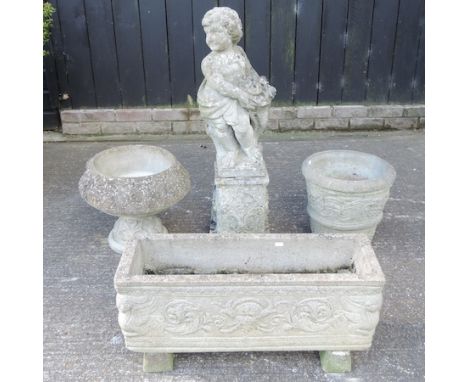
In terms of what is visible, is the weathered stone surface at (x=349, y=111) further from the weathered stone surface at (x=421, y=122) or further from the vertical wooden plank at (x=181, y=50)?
the vertical wooden plank at (x=181, y=50)

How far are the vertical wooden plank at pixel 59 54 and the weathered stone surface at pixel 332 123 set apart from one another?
9.22 ft

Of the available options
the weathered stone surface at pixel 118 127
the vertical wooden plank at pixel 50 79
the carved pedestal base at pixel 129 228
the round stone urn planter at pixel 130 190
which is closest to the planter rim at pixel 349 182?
the round stone urn planter at pixel 130 190

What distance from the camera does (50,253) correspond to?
10.8 feet

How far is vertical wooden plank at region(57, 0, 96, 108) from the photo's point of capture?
479 cm

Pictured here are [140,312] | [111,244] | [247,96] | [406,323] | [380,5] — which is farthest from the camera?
[380,5]

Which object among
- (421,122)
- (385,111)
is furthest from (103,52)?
(421,122)

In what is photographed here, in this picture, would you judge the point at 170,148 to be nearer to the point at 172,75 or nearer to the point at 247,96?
the point at 172,75

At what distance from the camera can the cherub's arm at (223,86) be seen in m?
2.83

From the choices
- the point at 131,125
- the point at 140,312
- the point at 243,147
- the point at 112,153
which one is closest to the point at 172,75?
the point at 131,125

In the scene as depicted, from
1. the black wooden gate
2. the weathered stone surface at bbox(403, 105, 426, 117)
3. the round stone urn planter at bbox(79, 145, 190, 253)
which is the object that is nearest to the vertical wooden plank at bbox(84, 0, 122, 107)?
the black wooden gate

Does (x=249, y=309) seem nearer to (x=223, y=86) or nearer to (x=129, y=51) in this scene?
(x=223, y=86)

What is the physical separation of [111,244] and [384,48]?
142 inches

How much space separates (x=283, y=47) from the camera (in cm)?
499

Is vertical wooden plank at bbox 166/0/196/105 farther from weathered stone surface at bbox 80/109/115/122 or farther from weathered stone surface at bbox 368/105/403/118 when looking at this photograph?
weathered stone surface at bbox 368/105/403/118
